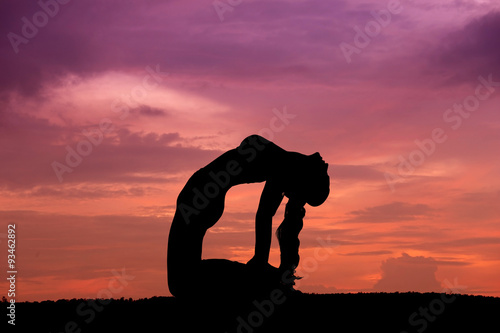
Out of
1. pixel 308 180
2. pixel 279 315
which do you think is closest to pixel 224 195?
pixel 308 180

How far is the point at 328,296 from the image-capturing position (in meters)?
16.2

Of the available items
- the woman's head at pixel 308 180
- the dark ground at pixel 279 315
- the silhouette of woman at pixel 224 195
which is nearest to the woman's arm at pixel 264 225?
the silhouette of woman at pixel 224 195

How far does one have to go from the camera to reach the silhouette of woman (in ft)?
49.3

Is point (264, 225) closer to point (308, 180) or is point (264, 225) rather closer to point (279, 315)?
point (308, 180)

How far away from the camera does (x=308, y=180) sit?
602 inches

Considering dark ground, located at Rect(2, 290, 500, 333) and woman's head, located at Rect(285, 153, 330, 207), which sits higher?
woman's head, located at Rect(285, 153, 330, 207)

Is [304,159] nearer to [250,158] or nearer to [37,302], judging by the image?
[250,158]

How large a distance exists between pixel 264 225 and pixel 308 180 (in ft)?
5.80

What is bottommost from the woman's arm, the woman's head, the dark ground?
the dark ground

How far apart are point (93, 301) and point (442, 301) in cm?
925

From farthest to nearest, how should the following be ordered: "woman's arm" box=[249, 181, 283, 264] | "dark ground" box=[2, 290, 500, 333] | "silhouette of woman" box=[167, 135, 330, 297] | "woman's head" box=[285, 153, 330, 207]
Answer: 1. "woman's head" box=[285, 153, 330, 207]
2. "silhouette of woman" box=[167, 135, 330, 297]
3. "woman's arm" box=[249, 181, 283, 264]
4. "dark ground" box=[2, 290, 500, 333]

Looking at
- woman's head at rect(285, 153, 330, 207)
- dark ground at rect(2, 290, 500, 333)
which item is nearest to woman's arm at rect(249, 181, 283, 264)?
woman's head at rect(285, 153, 330, 207)

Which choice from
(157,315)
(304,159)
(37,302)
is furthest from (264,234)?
(37,302)

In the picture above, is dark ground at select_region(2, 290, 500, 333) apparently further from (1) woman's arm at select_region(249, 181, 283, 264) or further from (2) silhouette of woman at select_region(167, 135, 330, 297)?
(1) woman's arm at select_region(249, 181, 283, 264)
